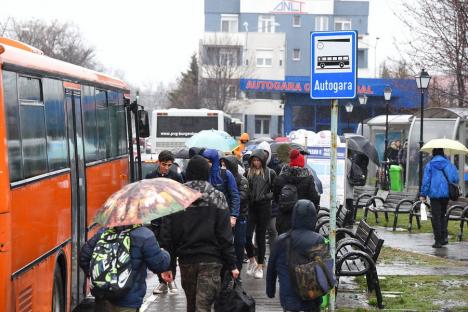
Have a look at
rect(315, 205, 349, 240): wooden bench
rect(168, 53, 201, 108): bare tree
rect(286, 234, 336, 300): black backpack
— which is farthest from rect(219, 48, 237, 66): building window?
rect(286, 234, 336, 300): black backpack

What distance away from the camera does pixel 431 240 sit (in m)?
18.7

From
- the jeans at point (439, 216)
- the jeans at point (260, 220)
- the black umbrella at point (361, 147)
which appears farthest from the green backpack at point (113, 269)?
the black umbrella at point (361, 147)

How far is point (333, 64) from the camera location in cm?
920

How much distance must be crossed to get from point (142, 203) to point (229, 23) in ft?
264

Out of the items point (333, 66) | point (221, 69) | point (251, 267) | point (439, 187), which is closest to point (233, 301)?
point (333, 66)

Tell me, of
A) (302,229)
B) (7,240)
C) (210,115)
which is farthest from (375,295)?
(210,115)

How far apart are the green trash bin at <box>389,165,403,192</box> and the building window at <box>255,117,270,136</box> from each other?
47917 millimetres

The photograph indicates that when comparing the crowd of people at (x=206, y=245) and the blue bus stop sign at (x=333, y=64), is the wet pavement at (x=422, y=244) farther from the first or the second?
the blue bus stop sign at (x=333, y=64)

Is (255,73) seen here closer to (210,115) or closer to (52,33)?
(52,33)

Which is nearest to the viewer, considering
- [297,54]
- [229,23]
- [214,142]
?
[214,142]

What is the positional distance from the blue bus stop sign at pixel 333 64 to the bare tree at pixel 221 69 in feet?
206

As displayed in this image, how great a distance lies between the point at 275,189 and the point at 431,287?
249 centimetres

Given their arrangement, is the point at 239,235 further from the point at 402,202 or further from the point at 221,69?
the point at 221,69

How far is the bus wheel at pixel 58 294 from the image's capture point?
929cm
